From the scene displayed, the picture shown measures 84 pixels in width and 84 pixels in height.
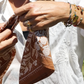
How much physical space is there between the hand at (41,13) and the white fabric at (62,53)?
262 mm

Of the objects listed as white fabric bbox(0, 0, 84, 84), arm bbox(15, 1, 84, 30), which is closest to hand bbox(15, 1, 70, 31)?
arm bbox(15, 1, 84, 30)

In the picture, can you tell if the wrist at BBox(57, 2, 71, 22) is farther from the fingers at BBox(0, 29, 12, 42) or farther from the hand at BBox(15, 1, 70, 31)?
the fingers at BBox(0, 29, 12, 42)

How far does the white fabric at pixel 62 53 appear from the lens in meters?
0.63

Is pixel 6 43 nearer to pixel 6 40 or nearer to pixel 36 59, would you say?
pixel 6 40

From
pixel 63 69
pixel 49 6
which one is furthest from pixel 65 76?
pixel 49 6

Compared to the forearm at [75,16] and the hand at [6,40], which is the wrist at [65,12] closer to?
the forearm at [75,16]

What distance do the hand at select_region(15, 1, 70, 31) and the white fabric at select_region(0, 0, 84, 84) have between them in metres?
0.26

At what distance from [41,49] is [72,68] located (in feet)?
0.99

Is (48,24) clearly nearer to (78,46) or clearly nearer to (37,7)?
(37,7)

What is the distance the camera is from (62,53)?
66cm

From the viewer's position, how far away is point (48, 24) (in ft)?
1.26

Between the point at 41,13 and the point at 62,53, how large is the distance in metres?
0.33

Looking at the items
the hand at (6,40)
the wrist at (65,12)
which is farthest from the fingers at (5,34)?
the wrist at (65,12)

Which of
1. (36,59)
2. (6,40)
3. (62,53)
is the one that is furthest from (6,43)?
(62,53)
